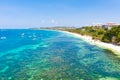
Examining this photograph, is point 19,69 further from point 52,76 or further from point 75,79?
point 75,79

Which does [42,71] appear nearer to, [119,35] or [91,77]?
[91,77]

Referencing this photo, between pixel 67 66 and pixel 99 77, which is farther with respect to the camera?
pixel 67 66

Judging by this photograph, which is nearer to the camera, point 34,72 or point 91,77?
point 91,77

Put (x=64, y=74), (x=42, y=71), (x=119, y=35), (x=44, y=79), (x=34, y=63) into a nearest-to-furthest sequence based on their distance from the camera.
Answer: (x=44, y=79), (x=64, y=74), (x=42, y=71), (x=34, y=63), (x=119, y=35)

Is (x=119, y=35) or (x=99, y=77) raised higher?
(x=119, y=35)

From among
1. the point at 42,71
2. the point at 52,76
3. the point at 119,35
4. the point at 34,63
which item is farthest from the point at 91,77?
the point at 119,35

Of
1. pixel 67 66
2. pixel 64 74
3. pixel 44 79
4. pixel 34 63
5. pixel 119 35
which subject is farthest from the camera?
pixel 119 35

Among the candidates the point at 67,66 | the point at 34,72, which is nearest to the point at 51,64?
the point at 67,66

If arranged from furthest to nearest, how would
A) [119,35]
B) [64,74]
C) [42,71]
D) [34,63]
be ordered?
1. [119,35]
2. [34,63]
3. [42,71]
4. [64,74]

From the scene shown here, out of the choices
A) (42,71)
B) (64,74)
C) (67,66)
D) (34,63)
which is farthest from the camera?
(34,63)
